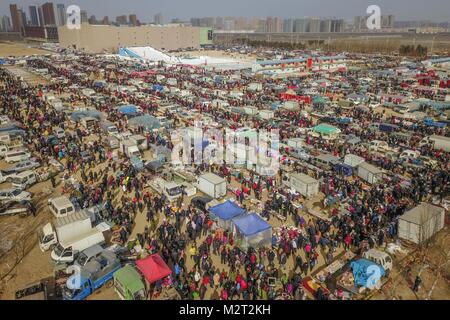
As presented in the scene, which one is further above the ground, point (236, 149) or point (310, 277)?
point (236, 149)

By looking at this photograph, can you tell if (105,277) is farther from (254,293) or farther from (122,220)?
(254,293)

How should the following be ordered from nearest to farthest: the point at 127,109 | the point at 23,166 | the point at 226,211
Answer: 1. the point at 226,211
2. the point at 23,166
3. the point at 127,109

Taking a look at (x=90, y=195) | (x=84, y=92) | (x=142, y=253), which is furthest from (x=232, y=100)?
(x=142, y=253)

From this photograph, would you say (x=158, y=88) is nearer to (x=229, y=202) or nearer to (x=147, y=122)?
(x=147, y=122)

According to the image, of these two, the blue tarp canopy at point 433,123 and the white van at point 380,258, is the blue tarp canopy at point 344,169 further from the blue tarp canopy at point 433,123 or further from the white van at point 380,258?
the blue tarp canopy at point 433,123

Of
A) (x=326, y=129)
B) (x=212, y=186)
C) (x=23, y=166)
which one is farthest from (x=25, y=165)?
(x=326, y=129)
